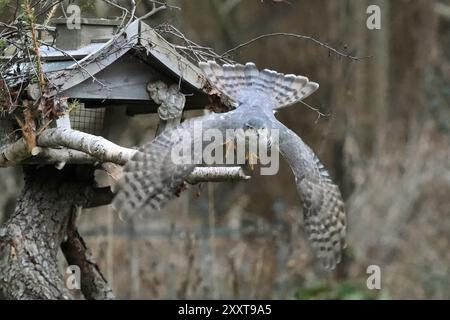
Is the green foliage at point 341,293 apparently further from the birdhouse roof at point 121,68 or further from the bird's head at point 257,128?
the bird's head at point 257,128

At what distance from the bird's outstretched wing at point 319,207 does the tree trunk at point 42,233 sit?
1.58 m

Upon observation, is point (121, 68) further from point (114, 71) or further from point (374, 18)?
point (374, 18)

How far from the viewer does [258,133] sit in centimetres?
448

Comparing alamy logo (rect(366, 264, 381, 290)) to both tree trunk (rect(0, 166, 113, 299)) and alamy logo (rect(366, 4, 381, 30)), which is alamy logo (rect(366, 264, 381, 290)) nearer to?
alamy logo (rect(366, 4, 381, 30))

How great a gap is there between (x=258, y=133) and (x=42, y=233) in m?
1.57

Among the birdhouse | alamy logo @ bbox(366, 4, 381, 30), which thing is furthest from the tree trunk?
alamy logo @ bbox(366, 4, 381, 30)

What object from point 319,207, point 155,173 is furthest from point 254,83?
point 155,173

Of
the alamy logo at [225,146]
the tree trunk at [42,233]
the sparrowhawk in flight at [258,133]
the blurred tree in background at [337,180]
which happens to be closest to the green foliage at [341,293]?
the blurred tree in background at [337,180]

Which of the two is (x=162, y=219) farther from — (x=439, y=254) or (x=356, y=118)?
(x=439, y=254)

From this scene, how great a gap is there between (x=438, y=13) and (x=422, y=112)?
4.87 ft

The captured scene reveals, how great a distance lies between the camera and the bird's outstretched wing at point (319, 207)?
14.5ft

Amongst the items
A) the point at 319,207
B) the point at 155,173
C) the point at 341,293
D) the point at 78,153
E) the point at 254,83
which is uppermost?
the point at 254,83
